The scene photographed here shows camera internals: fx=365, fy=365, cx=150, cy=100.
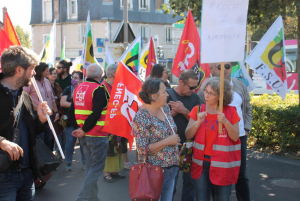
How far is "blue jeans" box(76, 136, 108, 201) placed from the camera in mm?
4824

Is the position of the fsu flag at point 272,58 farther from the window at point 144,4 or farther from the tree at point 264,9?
the window at point 144,4

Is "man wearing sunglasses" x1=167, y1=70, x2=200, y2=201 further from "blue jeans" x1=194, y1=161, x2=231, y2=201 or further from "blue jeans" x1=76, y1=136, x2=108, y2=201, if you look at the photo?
"blue jeans" x1=76, y1=136, x2=108, y2=201

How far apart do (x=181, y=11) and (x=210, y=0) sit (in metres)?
6.51

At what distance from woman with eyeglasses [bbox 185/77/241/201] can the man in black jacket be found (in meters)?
1.57

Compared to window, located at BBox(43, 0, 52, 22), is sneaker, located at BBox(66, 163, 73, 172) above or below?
below

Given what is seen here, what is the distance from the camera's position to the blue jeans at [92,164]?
15.8 feet

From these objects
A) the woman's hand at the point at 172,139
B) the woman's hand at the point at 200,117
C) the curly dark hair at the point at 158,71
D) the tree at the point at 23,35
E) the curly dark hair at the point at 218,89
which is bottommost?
the woman's hand at the point at 172,139

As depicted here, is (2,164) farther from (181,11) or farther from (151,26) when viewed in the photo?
(151,26)

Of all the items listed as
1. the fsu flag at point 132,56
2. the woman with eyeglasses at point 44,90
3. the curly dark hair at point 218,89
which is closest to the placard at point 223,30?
the curly dark hair at point 218,89

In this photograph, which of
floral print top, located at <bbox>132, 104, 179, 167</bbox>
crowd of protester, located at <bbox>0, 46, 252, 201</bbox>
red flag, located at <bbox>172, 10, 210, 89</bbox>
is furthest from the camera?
red flag, located at <bbox>172, 10, 210, 89</bbox>

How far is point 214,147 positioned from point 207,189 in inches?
18.2

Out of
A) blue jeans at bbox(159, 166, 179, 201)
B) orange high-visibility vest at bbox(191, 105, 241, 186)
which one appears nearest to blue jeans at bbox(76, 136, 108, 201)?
blue jeans at bbox(159, 166, 179, 201)

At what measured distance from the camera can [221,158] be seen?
3.63 m

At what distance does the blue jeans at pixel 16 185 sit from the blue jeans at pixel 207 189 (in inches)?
65.3
